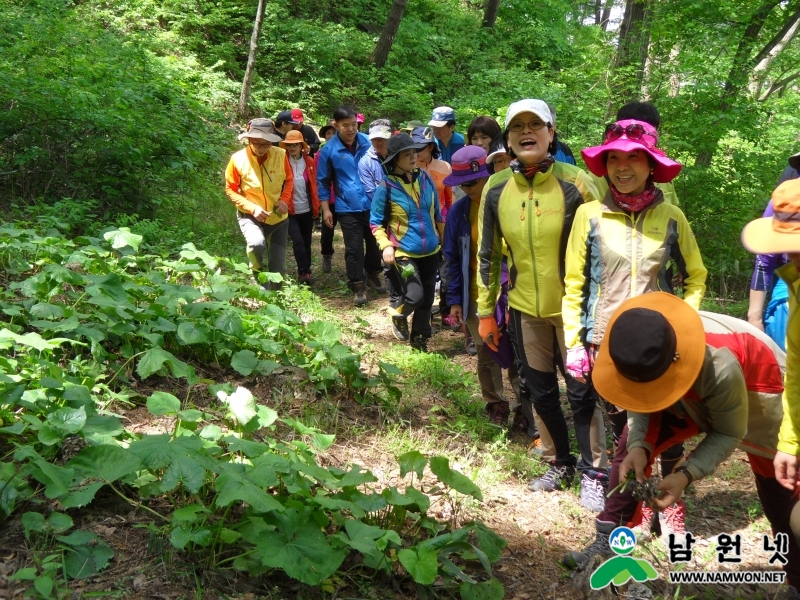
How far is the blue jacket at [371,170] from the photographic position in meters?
8.96

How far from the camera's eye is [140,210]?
29.9 ft

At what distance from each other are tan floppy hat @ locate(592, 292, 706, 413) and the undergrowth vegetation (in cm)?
113

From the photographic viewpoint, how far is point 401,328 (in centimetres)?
755

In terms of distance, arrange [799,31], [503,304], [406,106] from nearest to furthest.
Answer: [503,304] → [799,31] → [406,106]

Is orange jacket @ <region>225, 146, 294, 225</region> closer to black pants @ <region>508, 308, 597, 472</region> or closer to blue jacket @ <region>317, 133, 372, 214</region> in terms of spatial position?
blue jacket @ <region>317, 133, 372, 214</region>

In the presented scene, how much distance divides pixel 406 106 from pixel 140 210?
10468 millimetres

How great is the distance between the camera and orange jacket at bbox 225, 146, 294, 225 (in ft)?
25.4

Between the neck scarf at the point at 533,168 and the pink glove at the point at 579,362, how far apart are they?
3.83 ft

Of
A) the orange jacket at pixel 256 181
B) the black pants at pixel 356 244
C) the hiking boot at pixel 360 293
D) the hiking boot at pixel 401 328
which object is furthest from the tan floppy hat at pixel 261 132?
the hiking boot at pixel 401 328

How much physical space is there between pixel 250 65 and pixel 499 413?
11.4 m

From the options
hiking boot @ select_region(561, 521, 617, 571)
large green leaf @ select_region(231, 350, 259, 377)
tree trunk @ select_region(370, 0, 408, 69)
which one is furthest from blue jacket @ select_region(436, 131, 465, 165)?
tree trunk @ select_region(370, 0, 408, 69)

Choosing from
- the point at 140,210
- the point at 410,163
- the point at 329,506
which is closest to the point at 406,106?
the point at 140,210

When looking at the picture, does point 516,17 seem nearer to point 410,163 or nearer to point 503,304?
point 410,163

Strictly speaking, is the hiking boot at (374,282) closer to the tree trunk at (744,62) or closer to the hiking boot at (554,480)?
the tree trunk at (744,62)
